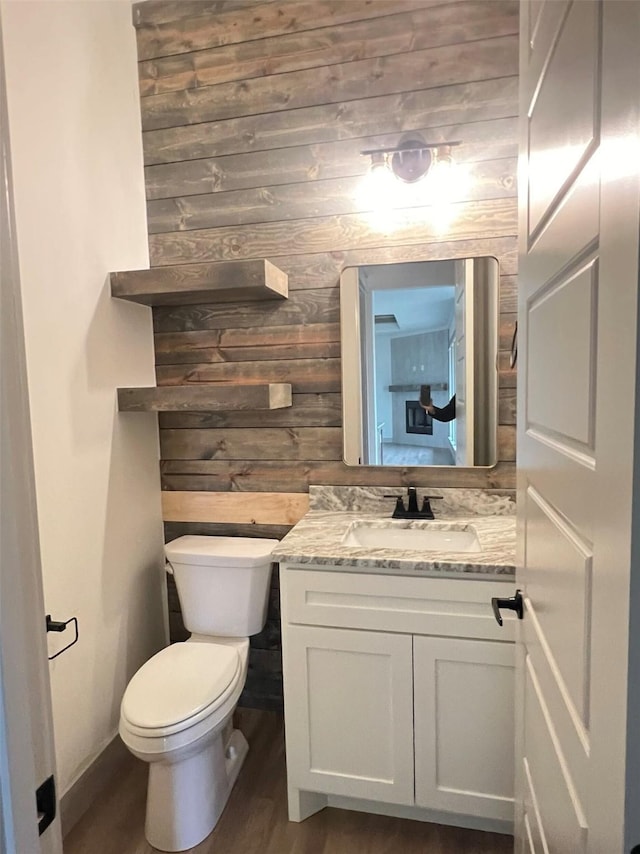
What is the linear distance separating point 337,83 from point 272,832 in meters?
2.59

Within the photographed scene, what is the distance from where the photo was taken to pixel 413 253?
1985 mm

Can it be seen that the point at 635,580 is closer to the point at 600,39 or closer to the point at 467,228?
the point at 600,39

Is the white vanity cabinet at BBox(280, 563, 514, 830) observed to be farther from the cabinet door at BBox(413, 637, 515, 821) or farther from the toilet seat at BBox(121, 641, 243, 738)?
the toilet seat at BBox(121, 641, 243, 738)

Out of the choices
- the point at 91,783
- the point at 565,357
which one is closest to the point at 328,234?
the point at 565,357

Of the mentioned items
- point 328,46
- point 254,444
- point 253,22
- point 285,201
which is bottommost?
point 254,444

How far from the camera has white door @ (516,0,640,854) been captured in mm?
551

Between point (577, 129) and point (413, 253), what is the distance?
1295mm

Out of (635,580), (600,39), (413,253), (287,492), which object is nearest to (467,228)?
(413,253)

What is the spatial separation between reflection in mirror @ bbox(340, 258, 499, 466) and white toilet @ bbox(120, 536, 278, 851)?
634mm

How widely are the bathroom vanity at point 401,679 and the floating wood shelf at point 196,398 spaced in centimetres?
56

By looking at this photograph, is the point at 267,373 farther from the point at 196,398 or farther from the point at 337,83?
the point at 337,83

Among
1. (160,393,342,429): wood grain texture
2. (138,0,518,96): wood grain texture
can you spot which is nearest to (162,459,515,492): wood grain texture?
(160,393,342,429): wood grain texture

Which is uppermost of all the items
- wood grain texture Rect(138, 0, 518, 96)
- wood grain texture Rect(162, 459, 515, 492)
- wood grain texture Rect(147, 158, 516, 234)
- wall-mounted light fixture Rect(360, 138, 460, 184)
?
wood grain texture Rect(138, 0, 518, 96)

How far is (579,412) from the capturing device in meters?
0.73
